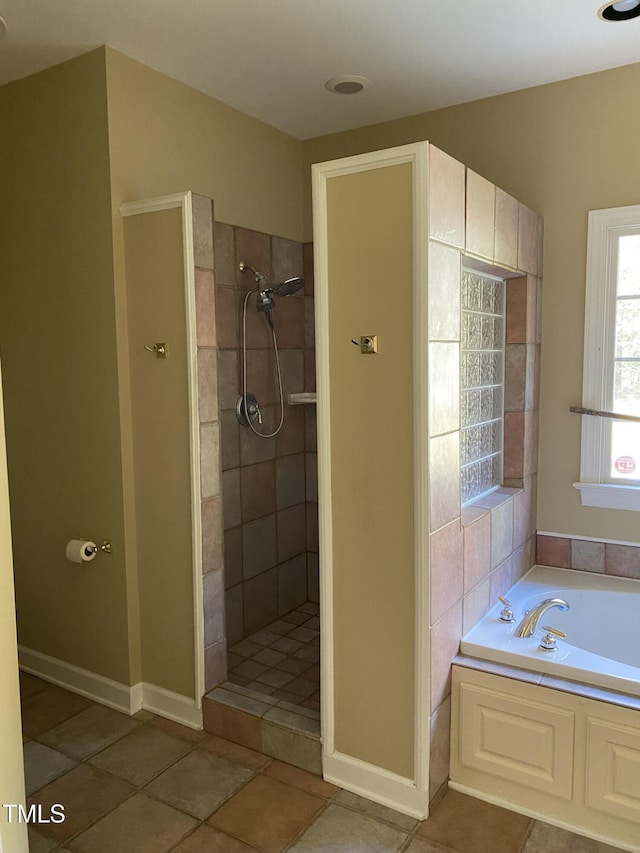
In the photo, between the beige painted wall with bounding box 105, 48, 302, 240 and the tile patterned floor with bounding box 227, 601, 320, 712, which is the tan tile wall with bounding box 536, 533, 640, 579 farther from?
the beige painted wall with bounding box 105, 48, 302, 240

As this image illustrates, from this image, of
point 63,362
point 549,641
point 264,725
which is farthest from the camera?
point 63,362

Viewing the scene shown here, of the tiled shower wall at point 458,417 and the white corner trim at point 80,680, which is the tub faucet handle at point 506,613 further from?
the white corner trim at point 80,680

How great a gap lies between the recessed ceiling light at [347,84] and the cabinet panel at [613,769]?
2467 mm

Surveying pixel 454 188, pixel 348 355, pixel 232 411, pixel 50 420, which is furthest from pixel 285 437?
pixel 454 188

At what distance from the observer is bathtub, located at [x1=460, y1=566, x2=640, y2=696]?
221 cm

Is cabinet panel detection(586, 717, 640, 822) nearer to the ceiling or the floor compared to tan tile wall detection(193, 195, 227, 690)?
nearer to the floor

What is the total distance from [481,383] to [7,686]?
1.91 meters

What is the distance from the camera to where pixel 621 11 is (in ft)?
7.27

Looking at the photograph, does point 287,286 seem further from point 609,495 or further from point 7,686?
point 7,686

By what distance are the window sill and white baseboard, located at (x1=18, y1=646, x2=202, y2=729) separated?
1780 mm

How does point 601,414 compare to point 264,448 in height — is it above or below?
above

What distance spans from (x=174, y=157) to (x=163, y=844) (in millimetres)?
2426

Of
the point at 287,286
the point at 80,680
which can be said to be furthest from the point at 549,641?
the point at 80,680

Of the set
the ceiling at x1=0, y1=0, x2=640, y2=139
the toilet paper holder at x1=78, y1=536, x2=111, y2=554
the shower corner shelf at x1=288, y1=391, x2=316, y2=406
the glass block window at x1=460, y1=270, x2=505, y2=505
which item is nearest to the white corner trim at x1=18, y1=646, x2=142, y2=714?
the toilet paper holder at x1=78, y1=536, x2=111, y2=554
